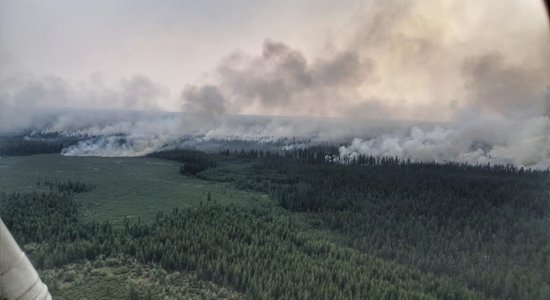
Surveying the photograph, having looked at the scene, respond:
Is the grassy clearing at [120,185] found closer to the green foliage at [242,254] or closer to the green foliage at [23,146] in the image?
the green foliage at [23,146]

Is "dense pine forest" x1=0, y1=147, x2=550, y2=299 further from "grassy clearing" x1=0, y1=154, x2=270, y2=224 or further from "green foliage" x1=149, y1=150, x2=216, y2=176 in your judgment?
"grassy clearing" x1=0, y1=154, x2=270, y2=224

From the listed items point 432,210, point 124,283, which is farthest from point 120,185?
point 432,210

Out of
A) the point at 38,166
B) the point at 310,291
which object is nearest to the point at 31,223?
the point at 310,291

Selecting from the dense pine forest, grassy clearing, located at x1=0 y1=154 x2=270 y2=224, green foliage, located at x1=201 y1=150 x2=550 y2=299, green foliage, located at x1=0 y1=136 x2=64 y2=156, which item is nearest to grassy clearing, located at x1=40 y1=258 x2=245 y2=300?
the dense pine forest

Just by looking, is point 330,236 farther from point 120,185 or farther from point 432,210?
point 120,185

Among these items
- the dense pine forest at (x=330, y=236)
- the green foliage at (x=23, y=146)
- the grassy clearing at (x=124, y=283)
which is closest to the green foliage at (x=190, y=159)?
the dense pine forest at (x=330, y=236)

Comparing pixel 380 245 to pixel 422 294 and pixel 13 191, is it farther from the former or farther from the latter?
pixel 13 191
